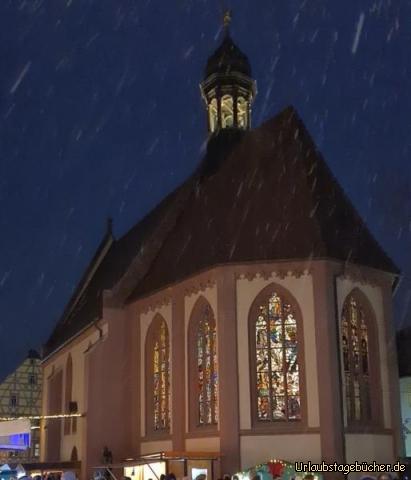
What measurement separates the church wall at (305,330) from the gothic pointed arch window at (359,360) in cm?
110

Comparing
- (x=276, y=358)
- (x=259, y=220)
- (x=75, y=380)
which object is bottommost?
(x=276, y=358)

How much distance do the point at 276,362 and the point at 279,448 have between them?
2.41 m

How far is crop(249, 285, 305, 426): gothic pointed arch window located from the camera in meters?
22.2

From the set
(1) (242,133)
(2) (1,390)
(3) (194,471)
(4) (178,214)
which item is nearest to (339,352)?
(3) (194,471)

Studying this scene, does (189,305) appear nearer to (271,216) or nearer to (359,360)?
(271,216)

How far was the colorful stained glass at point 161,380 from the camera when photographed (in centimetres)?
2564

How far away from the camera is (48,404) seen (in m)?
38.0

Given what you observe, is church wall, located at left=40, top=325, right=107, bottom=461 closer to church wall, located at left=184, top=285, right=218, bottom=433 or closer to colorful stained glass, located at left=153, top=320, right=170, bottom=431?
colorful stained glass, located at left=153, top=320, right=170, bottom=431

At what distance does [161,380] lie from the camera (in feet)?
85.7

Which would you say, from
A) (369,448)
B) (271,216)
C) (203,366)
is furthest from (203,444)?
(271,216)

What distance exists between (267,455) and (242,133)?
51.2 feet

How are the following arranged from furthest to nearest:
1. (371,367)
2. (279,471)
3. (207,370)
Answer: (207,370)
(371,367)
(279,471)

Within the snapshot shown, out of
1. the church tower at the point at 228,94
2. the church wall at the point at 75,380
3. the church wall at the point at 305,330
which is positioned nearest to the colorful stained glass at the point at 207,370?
the church wall at the point at 305,330

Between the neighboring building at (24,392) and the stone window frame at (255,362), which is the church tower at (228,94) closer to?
the stone window frame at (255,362)
